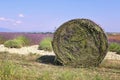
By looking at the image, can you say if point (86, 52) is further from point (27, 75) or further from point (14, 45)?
point (14, 45)

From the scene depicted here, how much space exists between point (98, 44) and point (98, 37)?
0.72 ft

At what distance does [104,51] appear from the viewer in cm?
1134

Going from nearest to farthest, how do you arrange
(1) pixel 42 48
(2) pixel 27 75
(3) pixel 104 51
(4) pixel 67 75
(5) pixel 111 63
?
(4) pixel 67 75
(2) pixel 27 75
(3) pixel 104 51
(5) pixel 111 63
(1) pixel 42 48

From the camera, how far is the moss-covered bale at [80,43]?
1148 cm

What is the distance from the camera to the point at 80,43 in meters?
11.9

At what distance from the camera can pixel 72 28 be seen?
11.8 m

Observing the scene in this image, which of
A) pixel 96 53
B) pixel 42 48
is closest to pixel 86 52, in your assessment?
pixel 96 53

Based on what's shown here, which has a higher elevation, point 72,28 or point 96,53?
point 72,28

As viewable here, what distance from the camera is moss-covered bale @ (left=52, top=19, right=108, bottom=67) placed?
11477 millimetres

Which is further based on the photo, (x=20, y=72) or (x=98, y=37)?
(x=98, y=37)

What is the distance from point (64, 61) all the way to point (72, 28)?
1.07m

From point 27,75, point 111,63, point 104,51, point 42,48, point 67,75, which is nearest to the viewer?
point 67,75

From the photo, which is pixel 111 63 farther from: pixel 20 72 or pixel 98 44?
pixel 20 72

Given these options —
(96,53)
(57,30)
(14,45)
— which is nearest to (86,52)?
(96,53)
